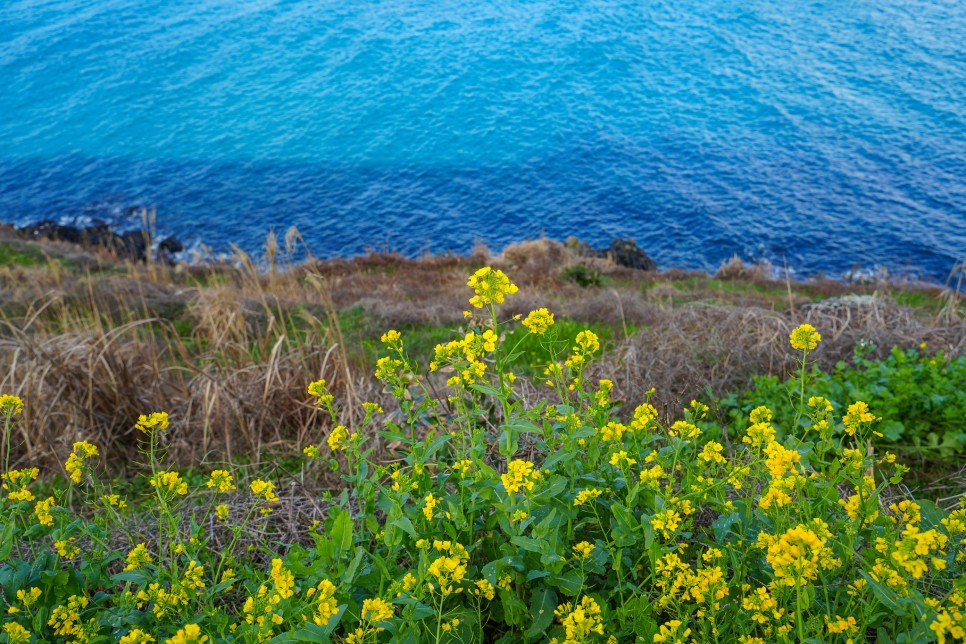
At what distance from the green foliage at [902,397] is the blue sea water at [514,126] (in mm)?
13654

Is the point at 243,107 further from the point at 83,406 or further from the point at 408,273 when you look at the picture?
the point at 83,406

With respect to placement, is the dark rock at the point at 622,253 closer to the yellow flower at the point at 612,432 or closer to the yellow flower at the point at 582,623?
the yellow flower at the point at 612,432

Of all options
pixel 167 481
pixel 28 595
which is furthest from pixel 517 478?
pixel 28 595

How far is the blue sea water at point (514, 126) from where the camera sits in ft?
64.8

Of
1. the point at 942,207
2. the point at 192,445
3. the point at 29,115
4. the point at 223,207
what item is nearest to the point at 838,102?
the point at 942,207

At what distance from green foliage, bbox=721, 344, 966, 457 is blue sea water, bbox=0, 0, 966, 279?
44.8 feet

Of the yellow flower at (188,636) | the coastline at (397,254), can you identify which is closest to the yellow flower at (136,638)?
the yellow flower at (188,636)

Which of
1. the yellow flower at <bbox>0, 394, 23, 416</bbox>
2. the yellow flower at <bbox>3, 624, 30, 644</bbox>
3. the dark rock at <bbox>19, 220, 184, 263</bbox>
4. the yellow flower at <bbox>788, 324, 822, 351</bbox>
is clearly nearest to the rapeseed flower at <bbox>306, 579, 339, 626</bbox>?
the yellow flower at <bbox>3, 624, 30, 644</bbox>

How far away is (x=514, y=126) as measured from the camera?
25.3 metres

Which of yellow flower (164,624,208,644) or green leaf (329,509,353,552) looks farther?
green leaf (329,509,353,552)

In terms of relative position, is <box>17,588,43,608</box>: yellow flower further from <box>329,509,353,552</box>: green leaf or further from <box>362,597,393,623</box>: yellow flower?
<box>362,597,393,623</box>: yellow flower

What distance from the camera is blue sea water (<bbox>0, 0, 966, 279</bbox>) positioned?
19.8 metres

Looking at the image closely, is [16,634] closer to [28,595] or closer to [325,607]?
[28,595]

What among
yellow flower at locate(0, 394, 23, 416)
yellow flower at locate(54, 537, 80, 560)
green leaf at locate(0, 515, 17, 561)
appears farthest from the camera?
yellow flower at locate(0, 394, 23, 416)
